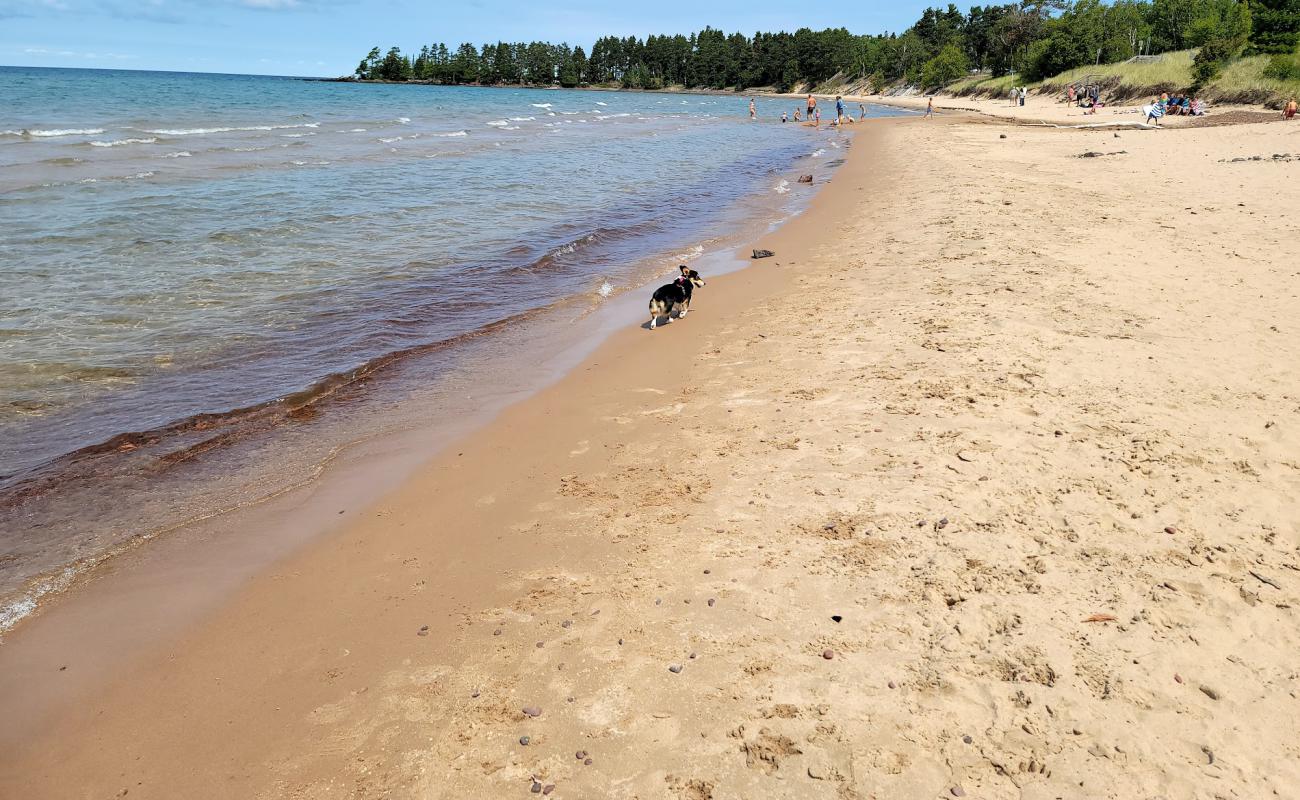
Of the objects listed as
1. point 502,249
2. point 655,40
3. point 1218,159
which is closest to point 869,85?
point 655,40

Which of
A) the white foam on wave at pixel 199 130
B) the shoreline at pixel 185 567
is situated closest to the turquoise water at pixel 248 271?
the shoreline at pixel 185 567

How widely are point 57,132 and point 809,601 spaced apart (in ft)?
154

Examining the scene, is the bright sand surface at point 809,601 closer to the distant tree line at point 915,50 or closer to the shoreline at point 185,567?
the shoreline at point 185,567

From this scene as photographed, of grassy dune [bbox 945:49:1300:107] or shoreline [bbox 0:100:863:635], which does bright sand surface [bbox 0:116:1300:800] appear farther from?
grassy dune [bbox 945:49:1300:107]

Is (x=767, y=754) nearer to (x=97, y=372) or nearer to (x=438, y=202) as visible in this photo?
(x=97, y=372)

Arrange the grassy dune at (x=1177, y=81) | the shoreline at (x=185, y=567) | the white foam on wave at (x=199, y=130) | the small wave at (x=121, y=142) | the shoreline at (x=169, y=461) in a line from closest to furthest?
the shoreline at (x=185, y=567) → the shoreline at (x=169, y=461) → the small wave at (x=121, y=142) → the grassy dune at (x=1177, y=81) → the white foam on wave at (x=199, y=130)

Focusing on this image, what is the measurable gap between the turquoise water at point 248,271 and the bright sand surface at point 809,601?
8.11ft

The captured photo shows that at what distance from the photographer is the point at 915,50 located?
385 feet

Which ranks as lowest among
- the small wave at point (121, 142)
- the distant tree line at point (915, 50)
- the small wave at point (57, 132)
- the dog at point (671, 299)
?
the dog at point (671, 299)

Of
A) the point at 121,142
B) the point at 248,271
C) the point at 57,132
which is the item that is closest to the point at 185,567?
the point at 248,271

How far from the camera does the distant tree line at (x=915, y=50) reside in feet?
151

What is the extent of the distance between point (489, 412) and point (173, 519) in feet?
9.95

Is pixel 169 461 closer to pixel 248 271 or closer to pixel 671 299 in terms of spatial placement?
pixel 671 299

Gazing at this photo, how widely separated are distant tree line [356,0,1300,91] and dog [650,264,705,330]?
42170 millimetres
